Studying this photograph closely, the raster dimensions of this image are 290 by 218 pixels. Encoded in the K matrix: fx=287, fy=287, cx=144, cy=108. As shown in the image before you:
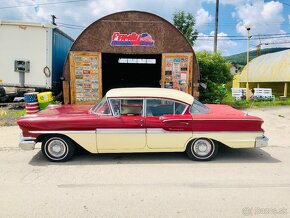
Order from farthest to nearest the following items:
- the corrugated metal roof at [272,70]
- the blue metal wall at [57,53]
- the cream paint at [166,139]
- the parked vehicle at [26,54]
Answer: the corrugated metal roof at [272,70] < the blue metal wall at [57,53] < the parked vehicle at [26,54] < the cream paint at [166,139]

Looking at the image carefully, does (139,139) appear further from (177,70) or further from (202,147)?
(177,70)

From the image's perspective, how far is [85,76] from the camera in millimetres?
11812

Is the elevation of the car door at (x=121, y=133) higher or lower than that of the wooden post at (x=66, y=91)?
lower

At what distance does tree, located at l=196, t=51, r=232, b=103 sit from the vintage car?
827 centimetres

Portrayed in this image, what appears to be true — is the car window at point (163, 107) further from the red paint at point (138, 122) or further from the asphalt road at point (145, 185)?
the asphalt road at point (145, 185)

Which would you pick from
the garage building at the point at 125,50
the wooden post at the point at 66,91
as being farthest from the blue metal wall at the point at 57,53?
the garage building at the point at 125,50

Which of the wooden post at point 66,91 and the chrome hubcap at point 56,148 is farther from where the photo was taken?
the wooden post at point 66,91

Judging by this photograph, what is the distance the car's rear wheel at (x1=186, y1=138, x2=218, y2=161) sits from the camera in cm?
582

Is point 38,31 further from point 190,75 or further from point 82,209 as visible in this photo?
point 82,209

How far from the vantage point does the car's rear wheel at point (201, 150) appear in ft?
19.1

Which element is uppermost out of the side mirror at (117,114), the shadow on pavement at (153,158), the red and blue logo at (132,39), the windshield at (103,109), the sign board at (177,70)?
the red and blue logo at (132,39)

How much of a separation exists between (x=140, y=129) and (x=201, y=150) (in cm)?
132

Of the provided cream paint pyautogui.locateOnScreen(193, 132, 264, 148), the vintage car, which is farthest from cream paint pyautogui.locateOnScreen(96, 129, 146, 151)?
cream paint pyautogui.locateOnScreen(193, 132, 264, 148)

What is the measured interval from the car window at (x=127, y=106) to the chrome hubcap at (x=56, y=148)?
1256mm
